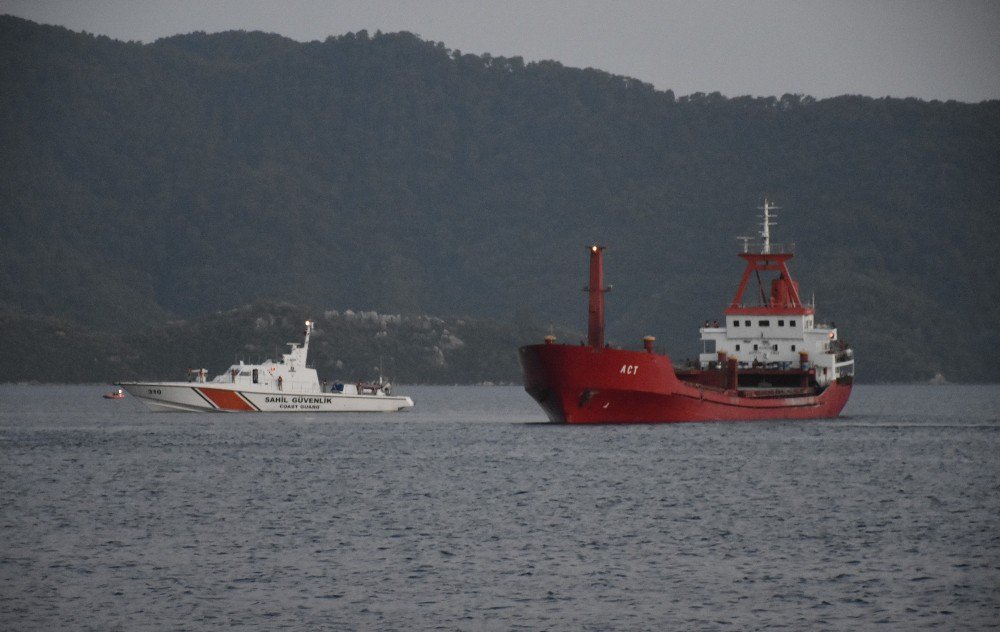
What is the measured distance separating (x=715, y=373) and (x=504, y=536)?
183 ft

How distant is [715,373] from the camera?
336 ft

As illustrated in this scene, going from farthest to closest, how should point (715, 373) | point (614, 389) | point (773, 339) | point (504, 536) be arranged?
point (773, 339) < point (715, 373) < point (614, 389) < point (504, 536)

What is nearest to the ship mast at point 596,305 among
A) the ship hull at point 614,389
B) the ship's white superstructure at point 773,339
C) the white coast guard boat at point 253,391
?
the ship hull at point 614,389

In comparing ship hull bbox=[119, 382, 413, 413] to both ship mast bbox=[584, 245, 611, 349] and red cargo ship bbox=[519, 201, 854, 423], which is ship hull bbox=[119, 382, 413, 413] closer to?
red cargo ship bbox=[519, 201, 854, 423]

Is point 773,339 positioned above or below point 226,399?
above

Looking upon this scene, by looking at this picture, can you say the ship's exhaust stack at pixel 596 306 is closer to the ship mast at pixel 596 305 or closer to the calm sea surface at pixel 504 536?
the ship mast at pixel 596 305

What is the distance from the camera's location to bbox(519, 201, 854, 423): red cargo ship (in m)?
89.1

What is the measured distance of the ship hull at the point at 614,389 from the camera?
8812 centimetres

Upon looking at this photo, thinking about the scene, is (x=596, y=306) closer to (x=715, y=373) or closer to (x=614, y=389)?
(x=614, y=389)

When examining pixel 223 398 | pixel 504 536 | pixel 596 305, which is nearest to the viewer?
pixel 504 536

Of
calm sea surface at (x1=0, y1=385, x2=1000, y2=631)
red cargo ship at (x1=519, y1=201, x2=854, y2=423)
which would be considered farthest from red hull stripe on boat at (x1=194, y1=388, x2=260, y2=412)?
calm sea surface at (x1=0, y1=385, x2=1000, y2=631)

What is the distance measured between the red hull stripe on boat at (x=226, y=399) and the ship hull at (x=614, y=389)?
111ft

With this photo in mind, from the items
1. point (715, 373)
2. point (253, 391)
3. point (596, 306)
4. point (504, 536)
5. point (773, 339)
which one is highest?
point (596, 306)

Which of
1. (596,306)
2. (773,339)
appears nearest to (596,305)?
(596,306)
